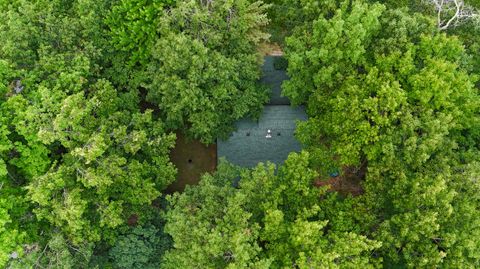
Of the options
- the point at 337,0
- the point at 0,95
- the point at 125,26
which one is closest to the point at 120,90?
the point at 125,26

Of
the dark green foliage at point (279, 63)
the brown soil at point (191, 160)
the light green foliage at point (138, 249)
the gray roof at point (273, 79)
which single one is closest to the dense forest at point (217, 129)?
the light green foliage at point (138, 249)

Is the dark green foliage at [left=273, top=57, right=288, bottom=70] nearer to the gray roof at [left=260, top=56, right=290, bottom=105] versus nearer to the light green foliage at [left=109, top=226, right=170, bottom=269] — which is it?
the gray roof at [left=260, top=56, right=290, bottom=105]

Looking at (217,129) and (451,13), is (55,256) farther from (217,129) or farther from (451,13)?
(451,13)

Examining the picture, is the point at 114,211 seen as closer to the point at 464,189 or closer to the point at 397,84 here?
the point at 397,84

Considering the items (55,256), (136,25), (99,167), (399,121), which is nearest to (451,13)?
(399,121)

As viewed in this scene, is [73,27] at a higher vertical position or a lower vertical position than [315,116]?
higher

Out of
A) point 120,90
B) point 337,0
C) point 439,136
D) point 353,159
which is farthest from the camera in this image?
point 120,90

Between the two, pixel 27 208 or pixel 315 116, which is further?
pixel 315 116

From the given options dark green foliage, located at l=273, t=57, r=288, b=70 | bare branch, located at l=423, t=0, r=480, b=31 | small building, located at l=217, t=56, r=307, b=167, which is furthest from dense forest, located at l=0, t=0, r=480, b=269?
dark green foliage, located at l=273, t=57, r=288, b=70

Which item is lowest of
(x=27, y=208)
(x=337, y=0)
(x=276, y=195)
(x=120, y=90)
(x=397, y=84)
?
(x=27, y=208)
